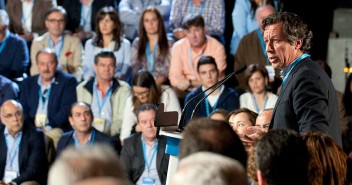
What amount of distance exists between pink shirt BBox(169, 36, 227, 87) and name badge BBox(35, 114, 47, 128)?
4.31 feet

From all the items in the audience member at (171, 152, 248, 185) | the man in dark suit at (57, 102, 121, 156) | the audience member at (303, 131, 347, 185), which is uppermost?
the audience member at (171, 152, 248, 185)

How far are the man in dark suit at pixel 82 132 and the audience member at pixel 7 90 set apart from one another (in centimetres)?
92

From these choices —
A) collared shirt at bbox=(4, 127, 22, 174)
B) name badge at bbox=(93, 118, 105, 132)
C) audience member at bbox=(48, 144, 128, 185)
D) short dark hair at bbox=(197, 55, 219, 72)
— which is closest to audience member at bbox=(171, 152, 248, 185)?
audience member at bbox=(48, 144, 128, 185)

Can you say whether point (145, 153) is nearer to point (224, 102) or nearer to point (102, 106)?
point (224, 102)

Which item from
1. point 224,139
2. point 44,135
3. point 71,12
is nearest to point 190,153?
point 224,139

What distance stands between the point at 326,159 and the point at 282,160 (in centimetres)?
47

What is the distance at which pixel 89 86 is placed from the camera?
7.52 metres

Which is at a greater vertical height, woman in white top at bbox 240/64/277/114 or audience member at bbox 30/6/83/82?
audience member at bbox 30/6/83/82

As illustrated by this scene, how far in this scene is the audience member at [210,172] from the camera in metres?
1.82

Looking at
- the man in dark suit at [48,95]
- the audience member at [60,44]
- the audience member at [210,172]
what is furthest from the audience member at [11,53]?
the audience member at [210,172]

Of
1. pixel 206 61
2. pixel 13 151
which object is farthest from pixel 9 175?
pixel 206 61

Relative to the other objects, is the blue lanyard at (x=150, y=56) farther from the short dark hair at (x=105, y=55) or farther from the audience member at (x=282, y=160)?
the audience member at (x=282, y=160)

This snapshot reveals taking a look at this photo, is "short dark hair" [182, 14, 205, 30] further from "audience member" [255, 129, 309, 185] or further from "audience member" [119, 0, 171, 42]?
"audience member" [255, 129, 309, 185]

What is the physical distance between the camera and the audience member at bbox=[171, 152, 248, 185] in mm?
1819
